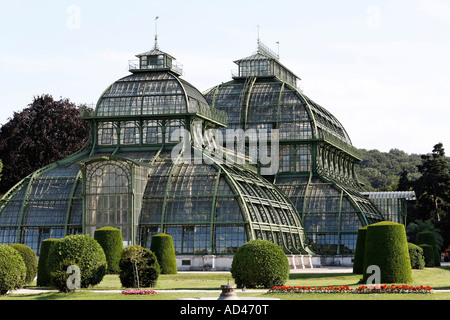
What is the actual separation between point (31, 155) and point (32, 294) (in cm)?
5792

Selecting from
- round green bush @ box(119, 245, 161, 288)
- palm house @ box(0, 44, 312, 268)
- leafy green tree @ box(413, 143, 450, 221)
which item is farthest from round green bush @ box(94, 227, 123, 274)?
leafy green tree @ box(413, 143, 450, 221)

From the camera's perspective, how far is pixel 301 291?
40094 millimetres

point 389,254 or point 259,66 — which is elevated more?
point 259,66

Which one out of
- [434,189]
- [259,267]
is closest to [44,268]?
[259,267]

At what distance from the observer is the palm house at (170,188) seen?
6906 cm

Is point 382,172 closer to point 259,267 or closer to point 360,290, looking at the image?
point 259,267

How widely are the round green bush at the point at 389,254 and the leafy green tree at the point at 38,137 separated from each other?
2271 inches

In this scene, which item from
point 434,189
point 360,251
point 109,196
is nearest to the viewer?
point 360,251

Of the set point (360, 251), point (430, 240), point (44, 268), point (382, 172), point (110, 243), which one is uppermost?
point (382, 172)

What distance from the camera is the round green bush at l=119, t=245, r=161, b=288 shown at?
4381 cm

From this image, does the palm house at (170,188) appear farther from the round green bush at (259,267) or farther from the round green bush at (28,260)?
the round green bush at (259,267)

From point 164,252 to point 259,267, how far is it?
15585 mm

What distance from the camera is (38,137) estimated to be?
9919cm
